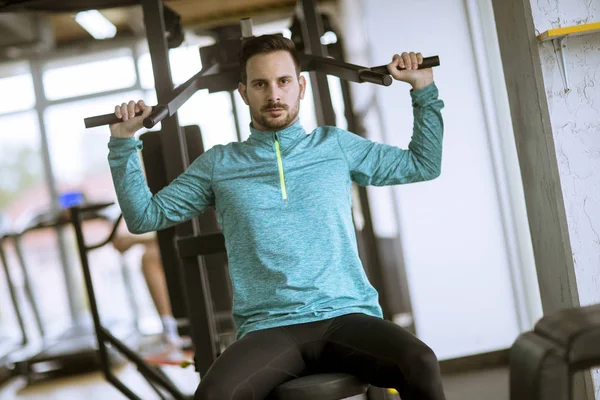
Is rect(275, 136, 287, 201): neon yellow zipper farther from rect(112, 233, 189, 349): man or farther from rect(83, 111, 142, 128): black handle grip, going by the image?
rect(112, 233, 189, 349): man

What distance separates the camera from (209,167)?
198cm

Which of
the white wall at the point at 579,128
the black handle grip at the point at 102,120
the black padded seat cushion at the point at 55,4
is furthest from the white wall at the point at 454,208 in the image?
the black handle grip at the point at 102,120

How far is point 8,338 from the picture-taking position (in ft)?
20.9

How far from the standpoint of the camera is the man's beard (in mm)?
1931

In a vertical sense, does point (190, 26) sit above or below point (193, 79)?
above

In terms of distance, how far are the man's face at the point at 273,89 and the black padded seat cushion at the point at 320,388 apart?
0.68 metres

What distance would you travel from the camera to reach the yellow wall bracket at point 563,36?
2150 millimetres

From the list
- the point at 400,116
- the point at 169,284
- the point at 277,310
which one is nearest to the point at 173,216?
the point at 277,310

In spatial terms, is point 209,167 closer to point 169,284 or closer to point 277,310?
point 277,310

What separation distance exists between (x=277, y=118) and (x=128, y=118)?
0.39 m

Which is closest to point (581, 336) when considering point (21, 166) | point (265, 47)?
point (265, 47)

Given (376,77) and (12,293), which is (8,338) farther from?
(376,77)

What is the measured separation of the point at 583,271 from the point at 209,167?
122cm

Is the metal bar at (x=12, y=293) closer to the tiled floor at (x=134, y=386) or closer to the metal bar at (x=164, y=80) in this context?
the tiled floor at (x=134, y=386)
